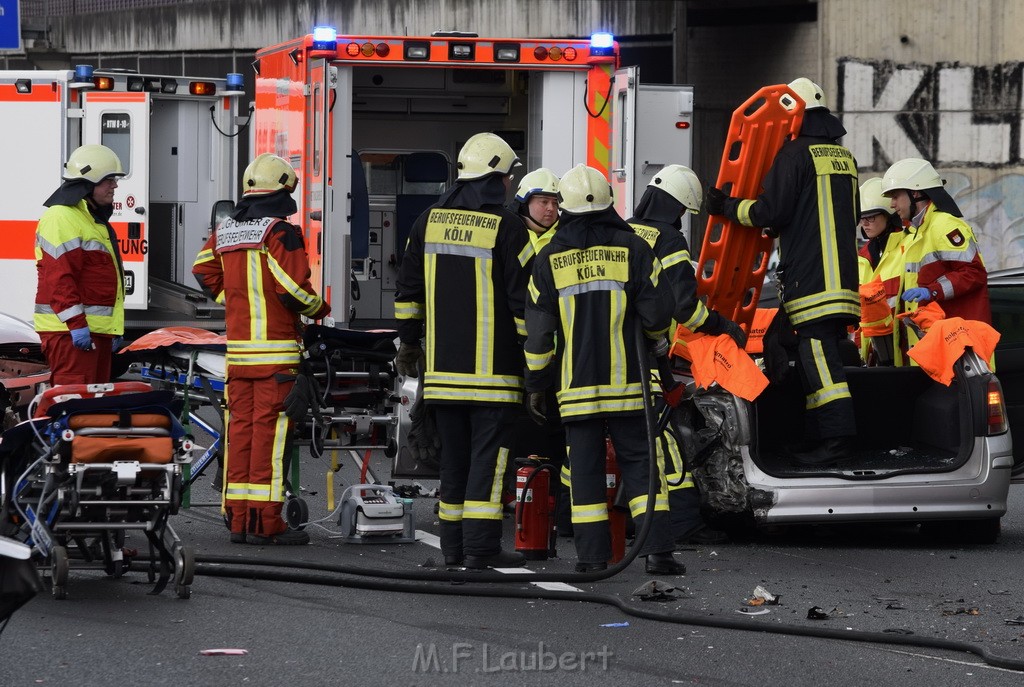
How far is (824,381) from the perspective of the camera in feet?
28.6

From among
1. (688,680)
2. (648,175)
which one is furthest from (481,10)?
(688,680)

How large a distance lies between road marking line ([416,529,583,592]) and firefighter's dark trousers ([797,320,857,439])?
1.87 m

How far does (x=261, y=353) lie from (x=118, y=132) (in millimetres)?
7440

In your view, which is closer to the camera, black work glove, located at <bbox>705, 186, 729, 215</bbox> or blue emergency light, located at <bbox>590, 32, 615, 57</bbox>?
black work glove, located at <bbox>705, 186, 729, 215</bbox>

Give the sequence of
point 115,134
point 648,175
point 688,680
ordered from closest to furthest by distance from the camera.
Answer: point 688,680 < point 648,175 < point 115,134

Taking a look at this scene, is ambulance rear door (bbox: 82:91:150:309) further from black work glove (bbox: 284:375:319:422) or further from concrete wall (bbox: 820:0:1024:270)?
concrete wall (bbox: 820:0:1024:270)

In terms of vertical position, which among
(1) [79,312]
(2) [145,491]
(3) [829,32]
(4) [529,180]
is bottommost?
(2) [145,491]

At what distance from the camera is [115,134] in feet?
50.2

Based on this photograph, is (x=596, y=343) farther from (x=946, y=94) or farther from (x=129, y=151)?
(x=946, y=94)

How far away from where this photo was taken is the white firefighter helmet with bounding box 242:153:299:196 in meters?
8.69

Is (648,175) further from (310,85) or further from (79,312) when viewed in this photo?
(79,312)

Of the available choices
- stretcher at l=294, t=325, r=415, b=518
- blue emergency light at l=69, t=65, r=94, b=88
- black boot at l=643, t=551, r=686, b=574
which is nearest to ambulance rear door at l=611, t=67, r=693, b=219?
stretcher at l=294, t=325, r=415, b=518

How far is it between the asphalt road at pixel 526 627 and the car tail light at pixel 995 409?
2.16 feet

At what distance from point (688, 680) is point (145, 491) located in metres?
2.56
